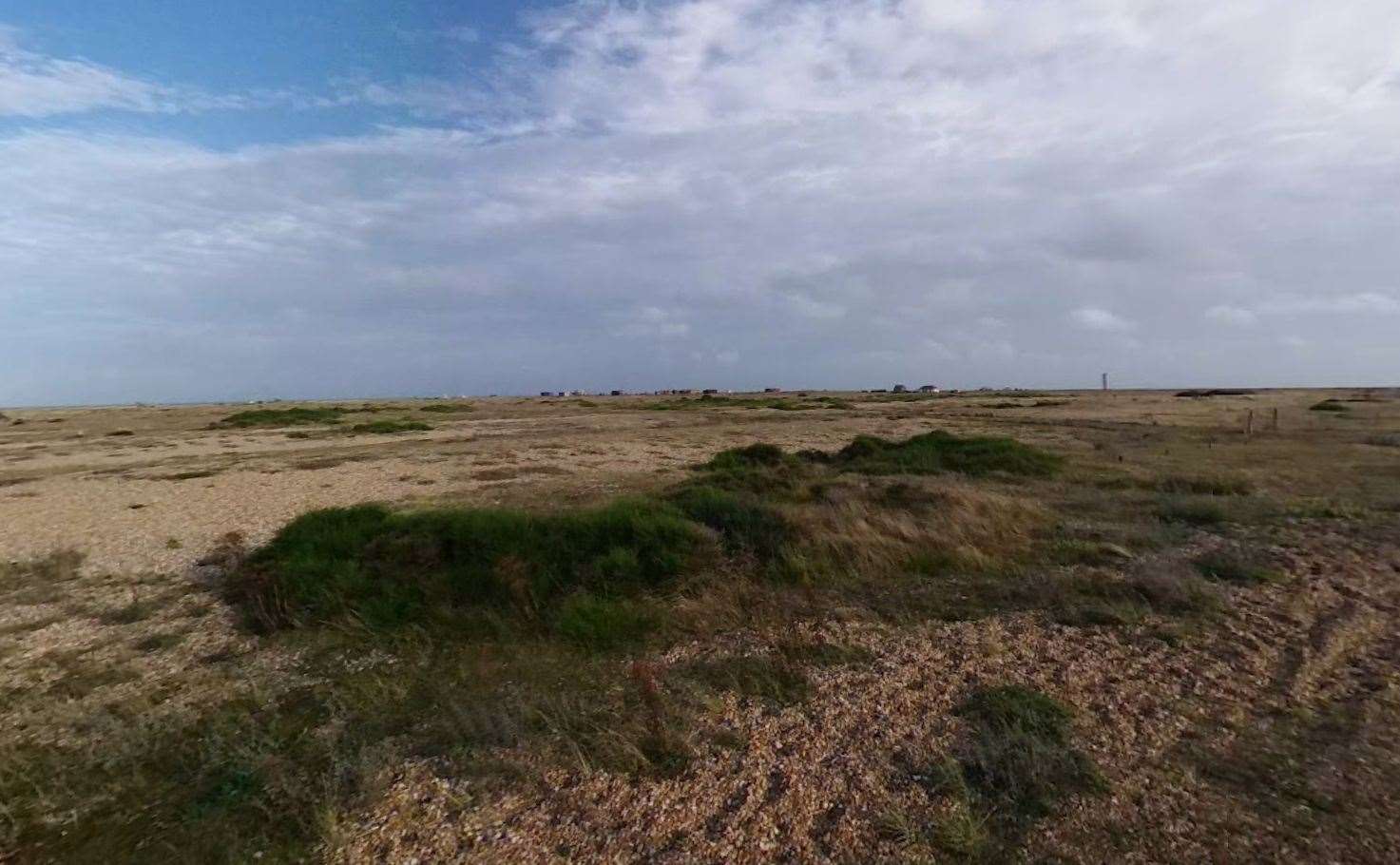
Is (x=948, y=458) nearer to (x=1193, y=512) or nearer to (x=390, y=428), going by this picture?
(x=1193, y=512)

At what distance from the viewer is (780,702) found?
597 centimetres

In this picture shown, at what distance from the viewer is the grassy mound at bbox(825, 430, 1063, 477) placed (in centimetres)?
1891

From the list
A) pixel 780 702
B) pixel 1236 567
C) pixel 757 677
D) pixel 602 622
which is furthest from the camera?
pixel 1236 567

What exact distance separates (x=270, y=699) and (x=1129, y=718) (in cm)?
693

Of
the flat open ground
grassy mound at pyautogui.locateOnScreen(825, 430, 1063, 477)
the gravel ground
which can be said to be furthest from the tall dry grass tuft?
grassy mound at pyautogui.locateOnScreen(825, 430, 1063, 477)

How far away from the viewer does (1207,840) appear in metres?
4.10

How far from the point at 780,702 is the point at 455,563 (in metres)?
5.31

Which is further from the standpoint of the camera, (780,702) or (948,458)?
(948,458)

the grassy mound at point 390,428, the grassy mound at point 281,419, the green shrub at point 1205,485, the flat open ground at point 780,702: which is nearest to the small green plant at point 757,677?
the flat open ground at point 780,702

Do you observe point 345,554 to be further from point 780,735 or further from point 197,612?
point 780,735

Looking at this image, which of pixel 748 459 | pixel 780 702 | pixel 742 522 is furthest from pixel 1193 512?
pixel 748 459

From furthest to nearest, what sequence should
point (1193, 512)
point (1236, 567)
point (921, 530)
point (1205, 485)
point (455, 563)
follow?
point (1205, 485), point (1193, 512), point (921, 530), point (455, 563), point (1236, 567)

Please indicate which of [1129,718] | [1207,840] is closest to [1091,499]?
[1129,718]

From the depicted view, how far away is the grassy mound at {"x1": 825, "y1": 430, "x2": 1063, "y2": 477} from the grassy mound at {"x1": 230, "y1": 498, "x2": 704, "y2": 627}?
10.2 m
